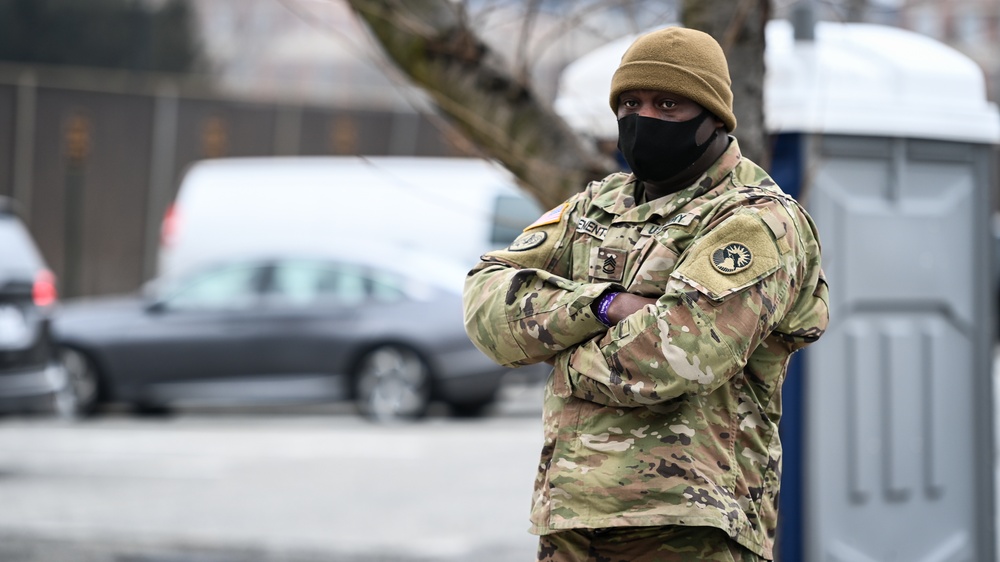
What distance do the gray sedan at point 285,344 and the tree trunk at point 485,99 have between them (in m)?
6.63

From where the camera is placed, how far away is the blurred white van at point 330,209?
13.0 meters

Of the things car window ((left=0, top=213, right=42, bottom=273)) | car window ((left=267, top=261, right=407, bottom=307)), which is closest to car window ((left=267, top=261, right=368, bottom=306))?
car window ((left=267, top=261, right=407, bottom=307))

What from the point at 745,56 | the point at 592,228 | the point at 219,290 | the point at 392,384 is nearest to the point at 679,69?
the point at 592,228

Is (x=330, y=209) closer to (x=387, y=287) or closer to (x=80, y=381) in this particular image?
(x=387, y=287)

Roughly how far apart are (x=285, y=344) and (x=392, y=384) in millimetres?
1020

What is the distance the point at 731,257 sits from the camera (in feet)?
7.04

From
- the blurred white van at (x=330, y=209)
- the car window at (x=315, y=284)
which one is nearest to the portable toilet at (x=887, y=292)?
the car window at (x=315, y=284)

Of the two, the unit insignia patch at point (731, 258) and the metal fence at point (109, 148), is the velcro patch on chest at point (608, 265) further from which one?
the metal fence at point (109, 148)

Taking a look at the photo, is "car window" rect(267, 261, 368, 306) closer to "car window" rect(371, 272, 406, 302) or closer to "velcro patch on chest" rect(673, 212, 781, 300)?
"car window" rect(371, 272, 406, 302)

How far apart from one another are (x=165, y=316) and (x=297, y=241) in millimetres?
2553

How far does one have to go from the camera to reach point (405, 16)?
12.5 feet

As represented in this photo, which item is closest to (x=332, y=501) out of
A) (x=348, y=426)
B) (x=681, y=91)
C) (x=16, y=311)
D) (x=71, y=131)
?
(x=16, y=311)

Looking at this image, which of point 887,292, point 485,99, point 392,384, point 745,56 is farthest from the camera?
point 392,384

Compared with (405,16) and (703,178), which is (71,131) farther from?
(703,178)
